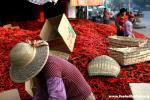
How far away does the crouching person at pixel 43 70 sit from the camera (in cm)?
332

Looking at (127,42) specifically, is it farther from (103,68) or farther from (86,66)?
(103,68)

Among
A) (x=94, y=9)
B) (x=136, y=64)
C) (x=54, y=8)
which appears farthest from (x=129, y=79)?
(x=94, y=9)

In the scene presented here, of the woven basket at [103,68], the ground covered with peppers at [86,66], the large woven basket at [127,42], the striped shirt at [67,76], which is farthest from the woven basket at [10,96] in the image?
the large woven basket at [127,42]

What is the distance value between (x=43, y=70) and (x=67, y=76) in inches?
9.5

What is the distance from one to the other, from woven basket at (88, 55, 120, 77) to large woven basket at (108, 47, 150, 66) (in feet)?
1.56

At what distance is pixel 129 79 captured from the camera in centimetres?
635

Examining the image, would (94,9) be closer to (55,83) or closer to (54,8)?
(54,8)

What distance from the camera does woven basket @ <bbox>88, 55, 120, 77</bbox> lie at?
621 cm

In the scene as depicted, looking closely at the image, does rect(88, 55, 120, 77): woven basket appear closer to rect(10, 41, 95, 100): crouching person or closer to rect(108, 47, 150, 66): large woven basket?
rect(108, 47, 150, 66): large woven basket

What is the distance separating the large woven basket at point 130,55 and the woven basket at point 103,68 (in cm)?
48

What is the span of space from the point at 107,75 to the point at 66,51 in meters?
1.20

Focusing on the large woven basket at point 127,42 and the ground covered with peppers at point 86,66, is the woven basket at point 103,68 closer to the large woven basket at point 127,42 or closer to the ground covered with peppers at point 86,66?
the ground covered with peppers at point 86,66

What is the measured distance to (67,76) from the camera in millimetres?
3506

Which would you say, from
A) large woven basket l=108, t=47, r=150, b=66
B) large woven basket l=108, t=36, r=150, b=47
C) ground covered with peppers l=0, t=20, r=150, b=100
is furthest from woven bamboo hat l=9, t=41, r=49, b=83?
large woven basket l=108, t=36, r=150, b=47
